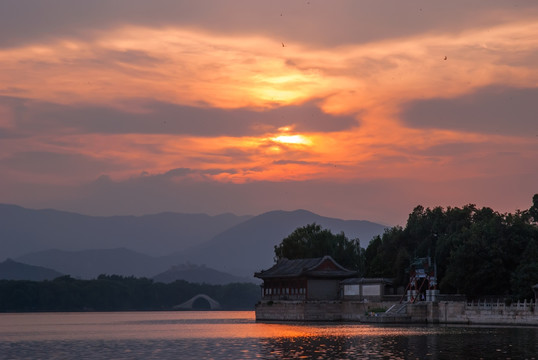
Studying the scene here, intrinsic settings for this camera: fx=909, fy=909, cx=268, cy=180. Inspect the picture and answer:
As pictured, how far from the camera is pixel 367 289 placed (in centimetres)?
11125

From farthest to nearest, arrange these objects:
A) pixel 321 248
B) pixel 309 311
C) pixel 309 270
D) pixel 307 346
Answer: pixel 321 248
pixel 309 270
pixel 309 311
pixel 307 346

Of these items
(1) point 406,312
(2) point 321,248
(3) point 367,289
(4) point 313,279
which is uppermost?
(2) point 321,248

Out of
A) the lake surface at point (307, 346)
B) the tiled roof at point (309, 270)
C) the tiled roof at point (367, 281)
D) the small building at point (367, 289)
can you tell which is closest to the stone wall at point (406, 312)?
the small building at point (367, 289)

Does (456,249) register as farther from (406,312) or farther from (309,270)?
(309,270)

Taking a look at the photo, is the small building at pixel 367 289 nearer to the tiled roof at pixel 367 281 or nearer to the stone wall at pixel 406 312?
the tiled roof at pixel 367 281

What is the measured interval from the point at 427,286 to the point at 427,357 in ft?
180

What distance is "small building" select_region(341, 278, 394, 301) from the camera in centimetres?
10894

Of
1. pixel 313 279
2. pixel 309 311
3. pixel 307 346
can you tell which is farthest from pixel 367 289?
pixel 307 346

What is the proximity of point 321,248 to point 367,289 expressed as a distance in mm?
33551

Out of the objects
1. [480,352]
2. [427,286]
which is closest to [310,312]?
[427,286]

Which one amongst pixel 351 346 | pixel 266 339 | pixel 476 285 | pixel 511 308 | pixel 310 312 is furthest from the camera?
pixel 310 312

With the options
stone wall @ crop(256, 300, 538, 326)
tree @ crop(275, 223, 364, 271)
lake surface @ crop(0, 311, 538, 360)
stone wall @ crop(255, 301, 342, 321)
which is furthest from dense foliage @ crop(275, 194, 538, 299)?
lake surface @ crop(0, 311, 538, 360)

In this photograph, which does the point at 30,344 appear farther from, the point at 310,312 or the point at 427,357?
the point at 310,312

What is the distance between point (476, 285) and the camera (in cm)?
9656
